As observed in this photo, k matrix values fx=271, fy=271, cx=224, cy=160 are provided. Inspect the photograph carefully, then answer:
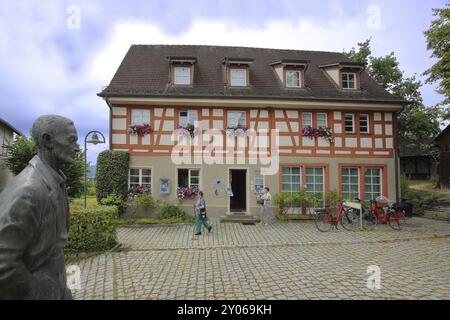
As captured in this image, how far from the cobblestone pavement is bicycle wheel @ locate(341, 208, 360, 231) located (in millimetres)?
1069

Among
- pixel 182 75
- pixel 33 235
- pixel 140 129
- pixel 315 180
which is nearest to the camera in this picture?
pixel 33 235

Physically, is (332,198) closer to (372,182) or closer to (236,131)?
(372,182)

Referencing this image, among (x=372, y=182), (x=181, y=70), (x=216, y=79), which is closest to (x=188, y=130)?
(x=181, y=70)

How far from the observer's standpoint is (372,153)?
13.8 m

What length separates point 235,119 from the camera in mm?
13414

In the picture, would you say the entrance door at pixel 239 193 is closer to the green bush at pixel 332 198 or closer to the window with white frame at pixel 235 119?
the window with white frame at pixel 235 119

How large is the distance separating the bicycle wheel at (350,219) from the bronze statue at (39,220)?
10676 millimetres

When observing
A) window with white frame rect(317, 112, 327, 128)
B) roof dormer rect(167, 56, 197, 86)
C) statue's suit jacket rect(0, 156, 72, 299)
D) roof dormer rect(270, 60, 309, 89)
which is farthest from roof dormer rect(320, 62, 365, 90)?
statue's suit jacket rect(0, 156, 72, 299)

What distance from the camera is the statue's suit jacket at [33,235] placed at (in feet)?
4.13

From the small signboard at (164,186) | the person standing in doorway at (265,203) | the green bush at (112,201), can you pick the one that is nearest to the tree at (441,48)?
the person standing in doorway at (265,203)

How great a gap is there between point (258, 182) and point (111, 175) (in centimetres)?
686

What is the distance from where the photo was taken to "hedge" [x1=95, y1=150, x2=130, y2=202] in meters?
12.2

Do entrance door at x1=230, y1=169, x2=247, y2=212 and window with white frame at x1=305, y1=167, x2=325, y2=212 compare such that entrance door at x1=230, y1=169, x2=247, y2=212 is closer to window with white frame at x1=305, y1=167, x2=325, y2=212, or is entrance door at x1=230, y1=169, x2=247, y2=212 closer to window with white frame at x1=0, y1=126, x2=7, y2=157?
window with white frame at x1=305, y1=167, x2=325, y2=212
